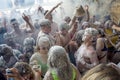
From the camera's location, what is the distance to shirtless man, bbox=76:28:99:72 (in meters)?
3.48

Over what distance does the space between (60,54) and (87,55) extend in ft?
2.81

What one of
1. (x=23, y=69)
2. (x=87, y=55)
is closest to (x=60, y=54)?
(x=23, y=69)

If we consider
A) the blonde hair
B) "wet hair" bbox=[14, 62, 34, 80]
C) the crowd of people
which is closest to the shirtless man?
the crowd of people

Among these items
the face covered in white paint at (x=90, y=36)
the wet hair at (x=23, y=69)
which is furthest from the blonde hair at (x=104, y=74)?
the face covered in white paint at (x=90, y=36)

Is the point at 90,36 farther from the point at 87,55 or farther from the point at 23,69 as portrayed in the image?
the point at 23,69

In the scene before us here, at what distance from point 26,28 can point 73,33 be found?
3.52 feet

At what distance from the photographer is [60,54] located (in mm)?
2684

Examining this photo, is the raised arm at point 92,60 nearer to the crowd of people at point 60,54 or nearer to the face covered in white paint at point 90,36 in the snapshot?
the crowd of people at point 60,54

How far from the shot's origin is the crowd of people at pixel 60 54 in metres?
2.64

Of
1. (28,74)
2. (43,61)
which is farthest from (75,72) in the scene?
(43,61)

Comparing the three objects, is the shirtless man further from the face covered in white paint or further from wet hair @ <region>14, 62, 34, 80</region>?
wet hair @ <region>14, 62, 34, 80</region>

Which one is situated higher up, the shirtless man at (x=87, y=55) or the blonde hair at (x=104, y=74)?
the blonde hair at (x=104, y=74)

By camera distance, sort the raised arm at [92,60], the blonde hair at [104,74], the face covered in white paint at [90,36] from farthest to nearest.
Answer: the face covered in white paint at [90,36]
the raised arm at [92,60]
the blonde hair at [104,74]

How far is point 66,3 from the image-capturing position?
9367 mm
